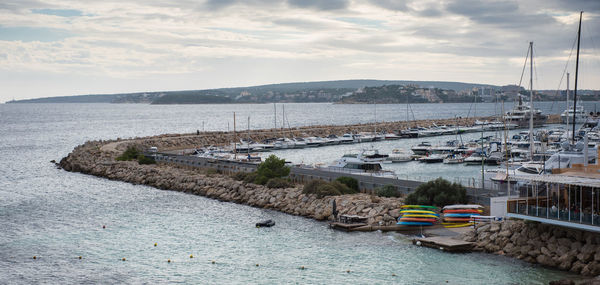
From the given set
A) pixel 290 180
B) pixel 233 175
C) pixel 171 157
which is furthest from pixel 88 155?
pixel 290 180

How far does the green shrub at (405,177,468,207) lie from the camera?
3055 centimetres

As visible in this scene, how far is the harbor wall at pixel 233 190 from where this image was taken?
3130 centimetres

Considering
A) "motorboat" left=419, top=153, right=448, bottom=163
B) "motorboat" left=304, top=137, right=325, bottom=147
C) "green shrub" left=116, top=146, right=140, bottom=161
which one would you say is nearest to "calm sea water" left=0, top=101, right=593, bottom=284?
"green shrub" left=116, top=146, right=140, bottom=161

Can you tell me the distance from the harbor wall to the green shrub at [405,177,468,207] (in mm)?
966

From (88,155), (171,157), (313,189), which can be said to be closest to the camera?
(313,189)

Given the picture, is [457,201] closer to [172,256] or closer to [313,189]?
[313,189]

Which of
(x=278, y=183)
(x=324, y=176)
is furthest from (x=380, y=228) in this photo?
(x=324, y=176)

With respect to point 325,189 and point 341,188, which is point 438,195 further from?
point 325,189

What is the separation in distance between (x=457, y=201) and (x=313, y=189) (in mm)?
8755

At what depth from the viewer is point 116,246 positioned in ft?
92.0

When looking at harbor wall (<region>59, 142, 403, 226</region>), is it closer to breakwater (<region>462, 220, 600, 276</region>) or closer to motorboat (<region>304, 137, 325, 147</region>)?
breakwater (<region>462, 220, 600, 276</region>)

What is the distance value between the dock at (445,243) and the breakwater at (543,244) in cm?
48

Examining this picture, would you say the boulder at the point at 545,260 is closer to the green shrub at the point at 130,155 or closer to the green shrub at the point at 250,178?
the green shrub at the point at 250,178

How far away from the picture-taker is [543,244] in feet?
74.0
